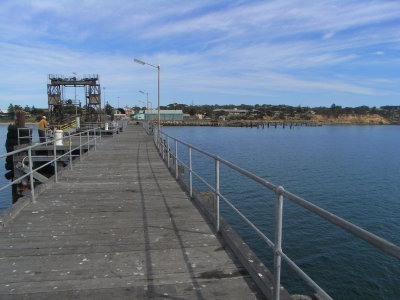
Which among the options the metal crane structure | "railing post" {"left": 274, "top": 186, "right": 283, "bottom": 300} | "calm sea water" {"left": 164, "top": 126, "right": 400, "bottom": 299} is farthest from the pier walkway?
the metal crane structure

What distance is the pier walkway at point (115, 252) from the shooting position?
345 centimetres

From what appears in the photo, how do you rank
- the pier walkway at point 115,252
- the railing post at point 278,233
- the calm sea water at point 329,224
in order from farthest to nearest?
the calm sea water at point 329,224 < the pier walkway at point 115,252 < the railing post at point 278,233

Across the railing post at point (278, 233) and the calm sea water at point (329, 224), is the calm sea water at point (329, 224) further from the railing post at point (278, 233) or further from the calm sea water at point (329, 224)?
the railing post at point (278, 233)

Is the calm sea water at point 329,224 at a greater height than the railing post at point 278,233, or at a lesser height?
lesser

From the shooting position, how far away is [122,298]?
3.27 meters

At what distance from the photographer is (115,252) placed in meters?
4.38

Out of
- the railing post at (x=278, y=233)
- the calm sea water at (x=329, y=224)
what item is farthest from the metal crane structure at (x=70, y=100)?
the railing post at (x=278, y=233)

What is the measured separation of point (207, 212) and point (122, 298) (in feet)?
9.32

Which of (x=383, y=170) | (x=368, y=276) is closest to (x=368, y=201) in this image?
(x=368, y=276)

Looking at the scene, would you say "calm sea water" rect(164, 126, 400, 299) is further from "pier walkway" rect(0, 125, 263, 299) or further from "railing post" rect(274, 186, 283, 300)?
"railing post" rect(274, 186, 283, 300)

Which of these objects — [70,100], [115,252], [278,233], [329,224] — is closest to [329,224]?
[329,224]

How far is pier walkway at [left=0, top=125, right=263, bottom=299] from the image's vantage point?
345 centimetres

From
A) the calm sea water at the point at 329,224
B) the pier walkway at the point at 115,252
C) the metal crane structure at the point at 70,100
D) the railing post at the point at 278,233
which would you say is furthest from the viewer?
the metal crane structure at the point at 70,100

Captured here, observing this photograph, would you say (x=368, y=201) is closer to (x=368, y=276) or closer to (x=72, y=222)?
(x=368, y=276)
